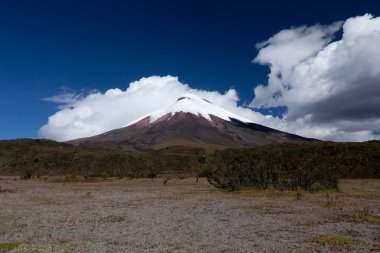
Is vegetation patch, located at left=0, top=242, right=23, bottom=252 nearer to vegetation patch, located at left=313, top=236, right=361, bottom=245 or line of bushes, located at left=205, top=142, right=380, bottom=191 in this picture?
vegetation patch, located at left=313, top=236, right=361, bottom=245

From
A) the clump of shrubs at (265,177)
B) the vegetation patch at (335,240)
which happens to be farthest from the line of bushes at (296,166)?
the vegetation patch at (335,240)

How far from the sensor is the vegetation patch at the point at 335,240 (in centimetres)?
1512

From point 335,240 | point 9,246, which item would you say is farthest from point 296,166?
point 9,246

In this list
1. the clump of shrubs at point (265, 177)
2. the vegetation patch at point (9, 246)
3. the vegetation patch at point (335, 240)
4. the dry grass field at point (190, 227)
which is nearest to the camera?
the vegetation patch at point (9, 246)

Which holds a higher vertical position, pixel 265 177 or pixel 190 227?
pixel 265 177

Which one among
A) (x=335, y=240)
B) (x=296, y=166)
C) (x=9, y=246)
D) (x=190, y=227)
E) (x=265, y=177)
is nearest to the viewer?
(x=9, y=246)

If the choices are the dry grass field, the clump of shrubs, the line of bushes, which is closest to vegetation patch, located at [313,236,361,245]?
the dry grass field

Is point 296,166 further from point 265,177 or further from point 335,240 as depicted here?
point 335,240

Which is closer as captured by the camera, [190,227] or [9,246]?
[9,246]

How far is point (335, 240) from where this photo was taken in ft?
51.0

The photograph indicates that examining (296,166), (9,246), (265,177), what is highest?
(296,166)

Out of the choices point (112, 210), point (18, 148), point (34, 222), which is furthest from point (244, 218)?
point (18, 148)

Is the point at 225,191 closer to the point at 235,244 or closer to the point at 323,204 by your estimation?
the point at 323,204

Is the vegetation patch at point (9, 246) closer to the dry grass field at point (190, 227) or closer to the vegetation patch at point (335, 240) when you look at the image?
the dry grass field at point (190, 227)
